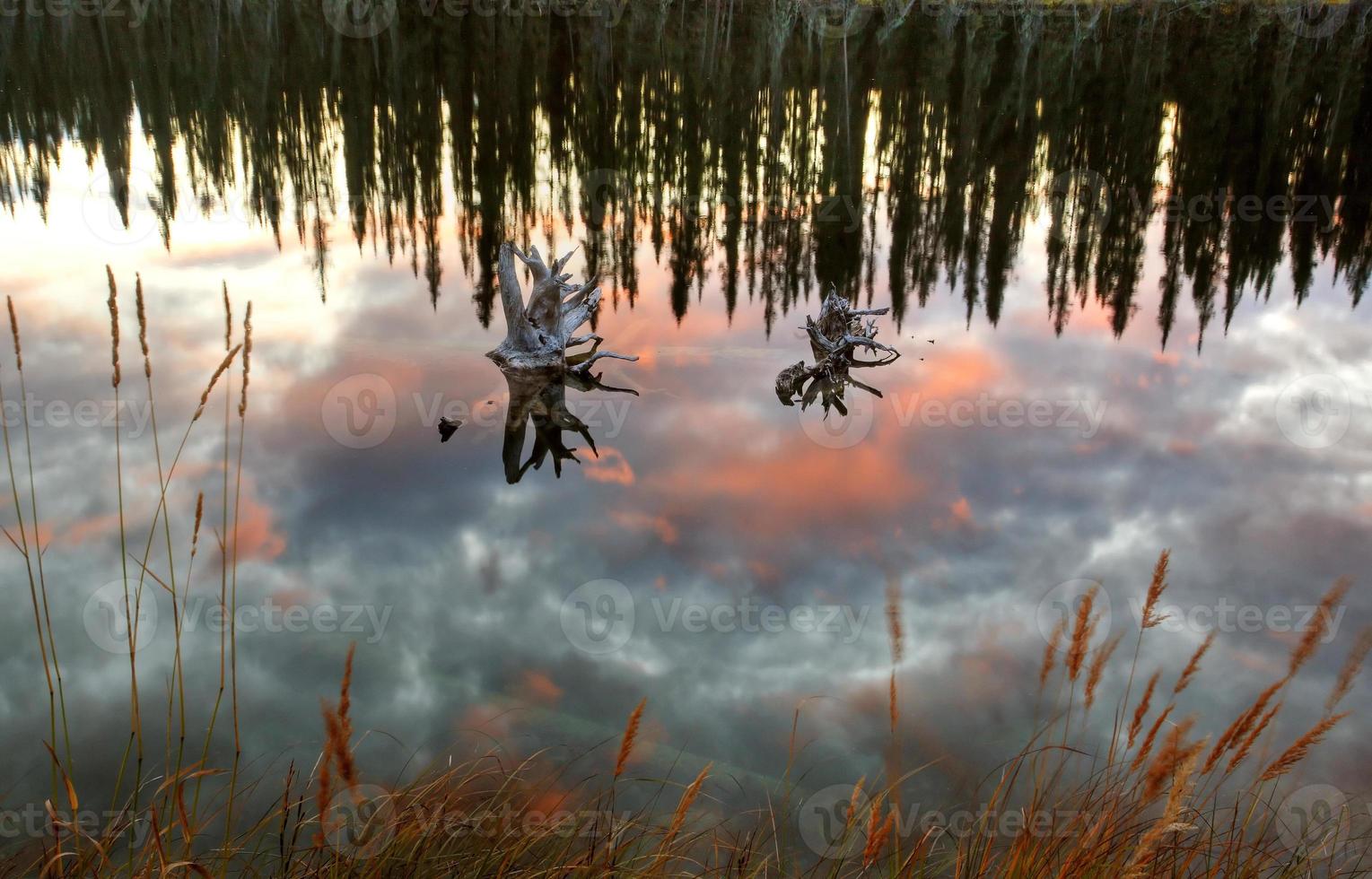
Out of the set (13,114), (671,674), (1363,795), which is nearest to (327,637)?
(671,674)

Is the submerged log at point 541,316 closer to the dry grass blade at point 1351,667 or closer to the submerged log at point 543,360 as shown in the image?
the submerged log at point 543,360

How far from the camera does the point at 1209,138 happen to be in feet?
54.1

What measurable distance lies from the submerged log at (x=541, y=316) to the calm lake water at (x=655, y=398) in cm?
30

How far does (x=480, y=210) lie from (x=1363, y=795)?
10.7 m

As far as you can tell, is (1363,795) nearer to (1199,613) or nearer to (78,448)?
(1199,613)

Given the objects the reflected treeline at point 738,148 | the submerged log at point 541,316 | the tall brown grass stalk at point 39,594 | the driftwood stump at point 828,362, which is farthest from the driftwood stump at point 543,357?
the tall brown grass stalk at point 39,594

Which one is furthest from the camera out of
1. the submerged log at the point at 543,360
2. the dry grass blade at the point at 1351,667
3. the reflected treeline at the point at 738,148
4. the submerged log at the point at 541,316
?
the reflected treeline at the point at 738,148

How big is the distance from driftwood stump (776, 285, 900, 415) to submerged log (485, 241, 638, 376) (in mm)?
1265

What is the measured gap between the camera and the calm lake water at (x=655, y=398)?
4062mm

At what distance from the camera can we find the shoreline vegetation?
1.96m

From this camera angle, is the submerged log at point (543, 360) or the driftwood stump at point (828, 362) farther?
the driftwood stump at point (828, 362)

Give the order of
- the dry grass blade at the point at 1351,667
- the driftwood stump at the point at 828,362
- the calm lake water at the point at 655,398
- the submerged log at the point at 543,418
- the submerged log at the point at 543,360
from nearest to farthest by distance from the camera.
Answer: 1. the dry grass blade at the point at 1351,667
2. the calm lake water at the point at 655,398
3. the submerged log at the point at 543,418
4. the submerged log at the point at 543,360
5. the driftwood stump at the point at 828,362

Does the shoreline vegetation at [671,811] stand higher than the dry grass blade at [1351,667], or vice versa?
the dry grass blade at [1351,667]

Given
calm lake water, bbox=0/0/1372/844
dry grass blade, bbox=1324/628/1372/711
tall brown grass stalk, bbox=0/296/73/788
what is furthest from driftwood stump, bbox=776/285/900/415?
dry grass blade, bbox=1324/628/1372/711
